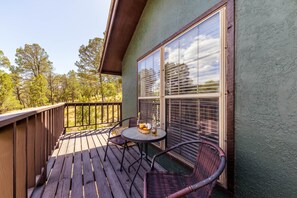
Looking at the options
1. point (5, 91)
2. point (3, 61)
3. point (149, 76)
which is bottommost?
point (149, 76)

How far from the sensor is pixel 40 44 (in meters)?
14.9

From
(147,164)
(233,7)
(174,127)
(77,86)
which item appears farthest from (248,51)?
(77,86)

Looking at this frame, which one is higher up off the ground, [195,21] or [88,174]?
[195,21]

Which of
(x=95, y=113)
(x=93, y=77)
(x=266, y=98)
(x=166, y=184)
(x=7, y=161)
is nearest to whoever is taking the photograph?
(x=7, y=161)

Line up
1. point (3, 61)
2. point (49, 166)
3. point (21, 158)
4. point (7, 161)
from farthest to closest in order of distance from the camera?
point (3, 61) → point (49, 166) → point (21, 158) → point (7, 161)

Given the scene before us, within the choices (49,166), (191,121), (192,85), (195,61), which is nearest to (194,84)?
(192,85)

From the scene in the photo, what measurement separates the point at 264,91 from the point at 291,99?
0.17m

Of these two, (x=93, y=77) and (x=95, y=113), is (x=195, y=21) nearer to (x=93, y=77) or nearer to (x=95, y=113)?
(x=95, y=113)

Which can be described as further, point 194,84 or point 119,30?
point 119,30

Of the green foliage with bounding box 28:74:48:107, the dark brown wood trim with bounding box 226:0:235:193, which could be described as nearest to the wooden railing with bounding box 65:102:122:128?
the dark brown wood trim with bounding box 226:0:235:193

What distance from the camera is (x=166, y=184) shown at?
4.57 feet

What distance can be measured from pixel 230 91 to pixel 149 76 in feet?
6.25

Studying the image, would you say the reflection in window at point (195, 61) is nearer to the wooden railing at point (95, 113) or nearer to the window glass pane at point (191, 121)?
the window glass pane at point (191, 121)

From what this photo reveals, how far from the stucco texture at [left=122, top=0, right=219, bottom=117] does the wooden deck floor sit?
1410 mm
